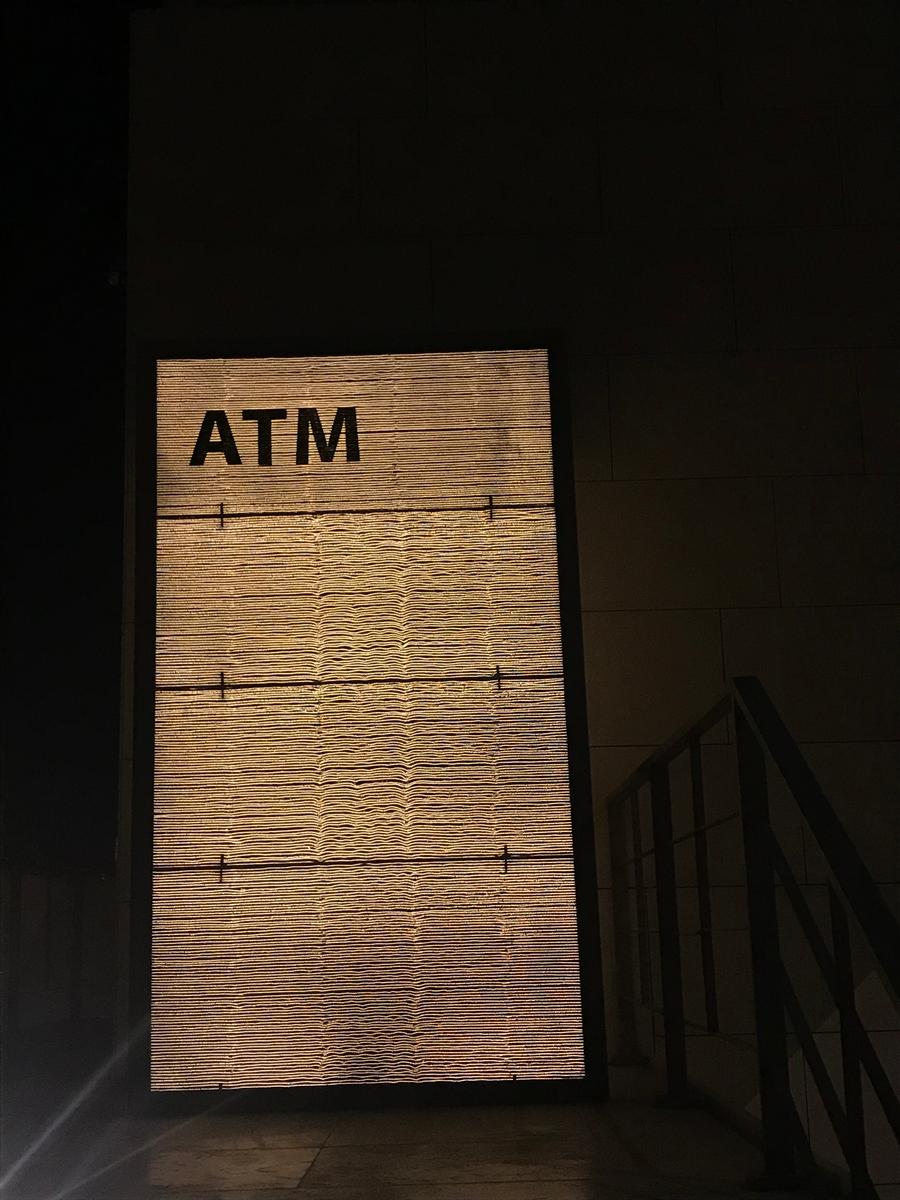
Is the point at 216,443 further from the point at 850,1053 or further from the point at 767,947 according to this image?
the point at 850,1053

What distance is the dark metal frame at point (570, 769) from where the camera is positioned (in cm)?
362

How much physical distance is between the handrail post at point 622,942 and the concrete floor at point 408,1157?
320 mm

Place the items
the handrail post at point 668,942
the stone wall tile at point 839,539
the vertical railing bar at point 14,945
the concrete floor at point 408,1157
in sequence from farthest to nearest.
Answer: the vertical railing bar at point 14,945
the stone wall tile at point 839,539
the handrail post at point 668,942
the concrete floor at point 408,1157

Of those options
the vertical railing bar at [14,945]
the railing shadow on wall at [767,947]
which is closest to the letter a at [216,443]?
the railing shadow on wall at [767,947]

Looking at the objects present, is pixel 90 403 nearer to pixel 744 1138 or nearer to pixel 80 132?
pixel 80 132

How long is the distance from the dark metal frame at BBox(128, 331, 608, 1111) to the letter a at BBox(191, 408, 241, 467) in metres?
0.14

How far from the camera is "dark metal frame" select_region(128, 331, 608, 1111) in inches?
142

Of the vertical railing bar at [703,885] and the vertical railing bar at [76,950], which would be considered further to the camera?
the vertical railing bar at [76,950]

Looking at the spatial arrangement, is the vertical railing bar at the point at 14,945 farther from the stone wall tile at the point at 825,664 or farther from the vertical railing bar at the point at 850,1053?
the vertical railing bar at the point at 850,1053

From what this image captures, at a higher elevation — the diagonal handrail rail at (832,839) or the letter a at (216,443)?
the letter a at (216,443)

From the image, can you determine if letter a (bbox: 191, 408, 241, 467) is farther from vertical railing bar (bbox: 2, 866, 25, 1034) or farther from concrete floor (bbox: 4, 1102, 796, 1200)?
vertical railing bar (bbox: 2, 866, 25, 1034)

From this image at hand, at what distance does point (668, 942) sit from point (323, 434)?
5.89 ft

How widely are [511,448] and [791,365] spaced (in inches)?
Answer: 39.2

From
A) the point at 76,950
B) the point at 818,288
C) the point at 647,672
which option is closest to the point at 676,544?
the point at 647,672
